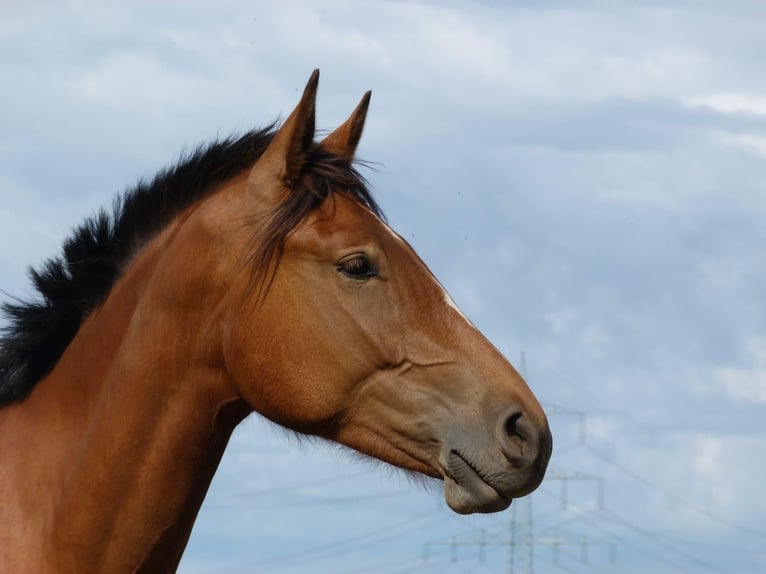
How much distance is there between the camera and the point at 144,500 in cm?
637

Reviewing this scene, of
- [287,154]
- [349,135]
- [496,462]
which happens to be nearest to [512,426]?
[496,462]

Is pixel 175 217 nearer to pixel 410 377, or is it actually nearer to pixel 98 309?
pixel 98 309

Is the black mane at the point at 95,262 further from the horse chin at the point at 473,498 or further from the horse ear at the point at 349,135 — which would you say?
the horse chin at the point at 473,498

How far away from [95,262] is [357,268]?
5.66ft

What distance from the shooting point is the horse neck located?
251 inches

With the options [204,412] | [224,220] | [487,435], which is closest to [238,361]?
[204,412]

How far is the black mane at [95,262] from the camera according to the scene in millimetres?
7074

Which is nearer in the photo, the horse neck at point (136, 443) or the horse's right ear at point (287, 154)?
the horse neck at point (136, 443)

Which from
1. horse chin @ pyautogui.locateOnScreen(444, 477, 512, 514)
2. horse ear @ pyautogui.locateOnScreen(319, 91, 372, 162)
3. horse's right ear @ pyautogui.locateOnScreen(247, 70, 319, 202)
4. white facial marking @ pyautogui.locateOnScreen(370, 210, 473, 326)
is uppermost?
horse ear @ pyautogui.locateOnScreen(319, 91, 372, 162)

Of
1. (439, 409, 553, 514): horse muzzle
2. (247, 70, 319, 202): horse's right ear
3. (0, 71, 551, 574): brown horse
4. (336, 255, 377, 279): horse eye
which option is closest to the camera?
(439, 409, 553, 514): horse muzzle

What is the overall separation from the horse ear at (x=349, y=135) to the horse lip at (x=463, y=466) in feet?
6.50

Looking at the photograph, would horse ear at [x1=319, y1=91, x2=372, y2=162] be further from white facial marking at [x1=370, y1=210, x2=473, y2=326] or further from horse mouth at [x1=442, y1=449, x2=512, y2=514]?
horse mouth at [x1=442, y1=449, x2=512, y2=514]

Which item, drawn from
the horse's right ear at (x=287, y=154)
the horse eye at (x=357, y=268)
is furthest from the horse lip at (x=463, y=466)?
the horse's right ear at (x=287, y=154)

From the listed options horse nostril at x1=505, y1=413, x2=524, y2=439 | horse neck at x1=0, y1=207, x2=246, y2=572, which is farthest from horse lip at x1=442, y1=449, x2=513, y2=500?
horse neck at x1=0, y1=207, x2=246, y2=572
